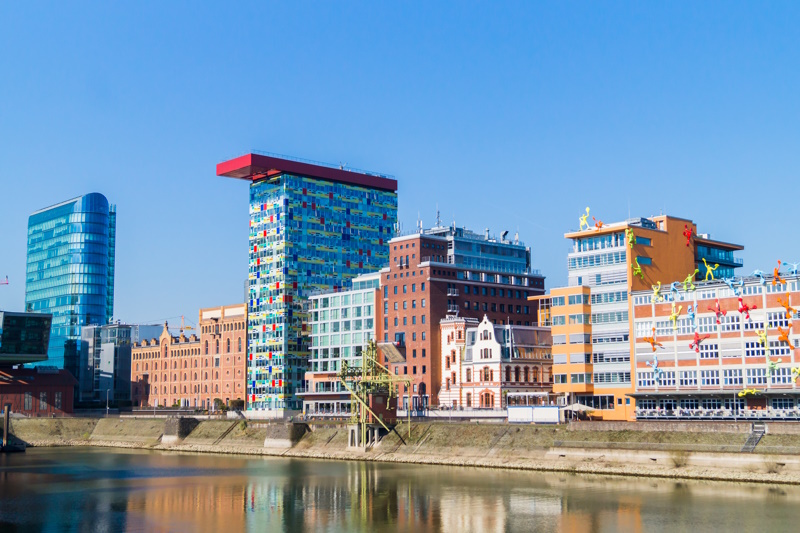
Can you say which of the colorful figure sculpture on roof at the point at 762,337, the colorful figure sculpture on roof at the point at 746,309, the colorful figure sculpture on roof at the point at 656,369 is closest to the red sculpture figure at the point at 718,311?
the colorful figure sculpture on roof at the point at 746,309

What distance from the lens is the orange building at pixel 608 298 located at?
5069 inches

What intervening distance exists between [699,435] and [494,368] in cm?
5466

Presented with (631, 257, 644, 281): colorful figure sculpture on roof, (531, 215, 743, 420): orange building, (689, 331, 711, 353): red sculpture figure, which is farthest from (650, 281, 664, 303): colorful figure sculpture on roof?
(689, 331, 711, 353): red sculpture figure

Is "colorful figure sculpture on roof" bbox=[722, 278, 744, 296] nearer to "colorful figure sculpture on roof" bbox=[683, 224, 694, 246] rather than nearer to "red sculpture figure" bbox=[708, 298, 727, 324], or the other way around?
"red sculpture figure" bbox=[708, 298, 727, 324]

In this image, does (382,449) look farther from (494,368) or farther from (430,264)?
(430,264)

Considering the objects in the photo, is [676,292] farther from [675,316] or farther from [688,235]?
[688,235]

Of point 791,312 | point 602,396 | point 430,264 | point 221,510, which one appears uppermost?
point 430,264

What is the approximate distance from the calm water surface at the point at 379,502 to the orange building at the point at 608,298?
32.5m

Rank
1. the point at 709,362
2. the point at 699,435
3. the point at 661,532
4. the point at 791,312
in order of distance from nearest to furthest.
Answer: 1. the point at 661,532
2. the point at 699,435
3. the point at 791,312
4. the point at 709,362

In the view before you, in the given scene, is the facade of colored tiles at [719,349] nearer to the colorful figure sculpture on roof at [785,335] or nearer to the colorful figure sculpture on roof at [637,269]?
the colorful figure sculpture on roof at [785,335]

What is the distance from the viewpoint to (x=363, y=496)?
280 ft

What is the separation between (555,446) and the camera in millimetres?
106688

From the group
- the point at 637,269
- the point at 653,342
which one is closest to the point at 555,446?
the point at 653,342

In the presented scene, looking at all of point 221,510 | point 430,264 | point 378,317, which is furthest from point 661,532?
point 378,317
